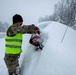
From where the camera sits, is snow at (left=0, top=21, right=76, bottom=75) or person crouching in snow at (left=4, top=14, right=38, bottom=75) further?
person crouching in snow at (left=4, top=14, right=38, bottom=75)

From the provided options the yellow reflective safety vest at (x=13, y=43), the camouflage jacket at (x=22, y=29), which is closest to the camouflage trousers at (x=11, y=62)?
the yellow reflective safety vest at (x=13, y=43)

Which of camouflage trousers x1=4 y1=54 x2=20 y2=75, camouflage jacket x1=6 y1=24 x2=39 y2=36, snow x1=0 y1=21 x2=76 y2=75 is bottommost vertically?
camouflage trousers x1=4 y1=54 x2=20 y2=75

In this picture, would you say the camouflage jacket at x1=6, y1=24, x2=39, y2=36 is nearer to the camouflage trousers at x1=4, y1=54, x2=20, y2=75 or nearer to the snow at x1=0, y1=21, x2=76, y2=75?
the snow at x1=0, y1=21, x2=76, y2=75

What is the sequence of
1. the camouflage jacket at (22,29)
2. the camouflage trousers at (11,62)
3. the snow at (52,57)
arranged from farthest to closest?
1. the camouflage trousers at (11,62)
2. the camouflage jacket at (22,29)
3. the snow at (52,57)

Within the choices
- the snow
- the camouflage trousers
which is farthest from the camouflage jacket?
the camouflage trousers

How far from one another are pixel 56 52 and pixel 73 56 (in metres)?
0.32

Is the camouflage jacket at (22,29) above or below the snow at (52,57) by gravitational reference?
above

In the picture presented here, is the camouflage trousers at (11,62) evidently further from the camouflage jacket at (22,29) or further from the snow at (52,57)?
the camouflage jacket at (22,29)

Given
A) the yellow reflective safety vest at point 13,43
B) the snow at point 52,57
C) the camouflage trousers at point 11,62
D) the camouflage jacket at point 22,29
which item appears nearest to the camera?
the snow at point 52,57

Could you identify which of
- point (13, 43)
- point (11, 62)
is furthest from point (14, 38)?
point (11, 62)

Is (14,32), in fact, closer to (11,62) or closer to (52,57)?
(11,62)

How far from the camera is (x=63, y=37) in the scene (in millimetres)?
3676

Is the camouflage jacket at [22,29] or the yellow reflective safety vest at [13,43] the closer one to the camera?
the camouflage jacket at [22,29]

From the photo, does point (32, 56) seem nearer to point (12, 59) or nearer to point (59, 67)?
point (12, 59)
